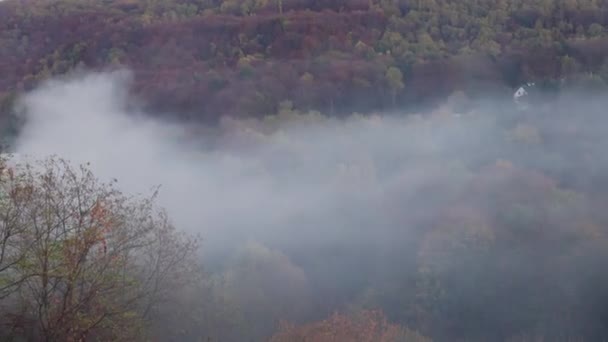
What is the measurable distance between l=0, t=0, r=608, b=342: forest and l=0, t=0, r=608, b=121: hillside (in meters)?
0.15

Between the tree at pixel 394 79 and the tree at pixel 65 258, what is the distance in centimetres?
3022

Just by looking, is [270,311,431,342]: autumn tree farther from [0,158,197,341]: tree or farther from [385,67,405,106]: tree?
[385,67,405,106]: tree

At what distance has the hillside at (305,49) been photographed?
46.9 meters

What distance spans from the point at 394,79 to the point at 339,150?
620 centimetres

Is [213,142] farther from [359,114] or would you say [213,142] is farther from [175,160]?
[359,114]

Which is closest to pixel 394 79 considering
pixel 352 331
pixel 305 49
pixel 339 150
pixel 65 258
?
pixel 339 150

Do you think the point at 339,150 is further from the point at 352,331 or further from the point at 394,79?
the point at 352,331

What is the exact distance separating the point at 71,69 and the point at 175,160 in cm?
1134

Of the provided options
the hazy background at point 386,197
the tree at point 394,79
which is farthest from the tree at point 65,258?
the tree at point 394,79

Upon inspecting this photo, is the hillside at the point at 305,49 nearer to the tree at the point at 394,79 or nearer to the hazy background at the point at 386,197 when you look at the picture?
the tree at the point at 394,79

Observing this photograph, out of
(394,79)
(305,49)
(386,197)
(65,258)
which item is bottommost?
(386,197)

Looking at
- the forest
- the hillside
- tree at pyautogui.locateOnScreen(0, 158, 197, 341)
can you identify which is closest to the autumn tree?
the forest

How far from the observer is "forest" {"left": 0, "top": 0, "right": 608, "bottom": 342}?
31531mm

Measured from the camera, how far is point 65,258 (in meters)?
15.1
